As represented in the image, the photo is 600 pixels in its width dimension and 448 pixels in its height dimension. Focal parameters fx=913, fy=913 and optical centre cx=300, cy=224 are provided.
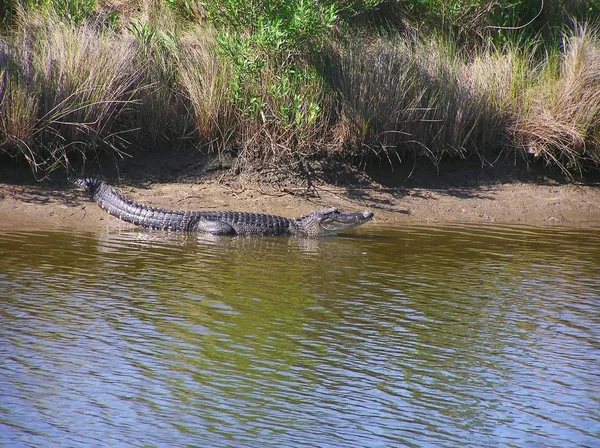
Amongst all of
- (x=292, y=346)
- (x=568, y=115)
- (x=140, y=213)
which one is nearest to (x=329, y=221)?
(x=140, y=213)

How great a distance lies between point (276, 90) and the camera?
10234 mm

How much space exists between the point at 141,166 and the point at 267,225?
1.81 m

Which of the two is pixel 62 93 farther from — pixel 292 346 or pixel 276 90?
pixel 292 346

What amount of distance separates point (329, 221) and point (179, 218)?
159 centimetres

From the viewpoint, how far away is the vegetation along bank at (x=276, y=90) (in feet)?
32.5

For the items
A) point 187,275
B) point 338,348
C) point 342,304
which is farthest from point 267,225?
point 338,348

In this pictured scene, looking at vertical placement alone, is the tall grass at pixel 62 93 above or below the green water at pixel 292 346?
above

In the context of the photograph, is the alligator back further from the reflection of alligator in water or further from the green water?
the green water

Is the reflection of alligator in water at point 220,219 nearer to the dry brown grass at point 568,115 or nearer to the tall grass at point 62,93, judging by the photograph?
the tall grass at point 62,93

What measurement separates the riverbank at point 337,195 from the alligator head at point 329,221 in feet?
2.03

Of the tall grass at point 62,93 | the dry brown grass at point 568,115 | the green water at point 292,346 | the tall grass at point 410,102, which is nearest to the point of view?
the green water at point 292,346

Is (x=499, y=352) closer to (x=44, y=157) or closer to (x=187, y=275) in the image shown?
(x=187, y=275)

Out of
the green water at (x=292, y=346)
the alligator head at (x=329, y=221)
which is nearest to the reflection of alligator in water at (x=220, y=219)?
the alligator head at (x=329, y=221)

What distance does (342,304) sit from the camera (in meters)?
6.65
